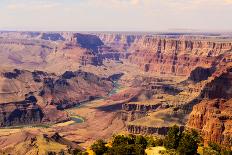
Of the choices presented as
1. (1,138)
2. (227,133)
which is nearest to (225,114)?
(227,133)

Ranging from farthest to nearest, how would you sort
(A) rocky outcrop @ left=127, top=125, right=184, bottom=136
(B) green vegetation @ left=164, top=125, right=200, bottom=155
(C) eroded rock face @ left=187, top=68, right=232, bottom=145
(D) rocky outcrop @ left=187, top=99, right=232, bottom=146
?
(A) rocky outcrop @ left=127, top=125, right=184, bottom=136 < (C) eroded rock face @ left=187, top=68, right=232, bottom=145 < (D) rocky outcrop @ left=187, top=99, right=232, bottom=146 < (B) green vegetation @ left=164, top=125, right=200, bottom=155

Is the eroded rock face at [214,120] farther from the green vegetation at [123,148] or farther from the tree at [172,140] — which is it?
the green vegetation at [123,148]

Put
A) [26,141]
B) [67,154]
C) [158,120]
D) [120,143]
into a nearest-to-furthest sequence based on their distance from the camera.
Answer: [120,143] < [67,154] < [26,141] < [158,120]

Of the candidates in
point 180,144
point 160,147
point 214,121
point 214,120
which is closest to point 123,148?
point 180,144

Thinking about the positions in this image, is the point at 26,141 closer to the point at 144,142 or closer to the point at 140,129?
the point at 140,129

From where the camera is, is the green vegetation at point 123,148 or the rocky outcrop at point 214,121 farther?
the rocky outcrop at point 214,121

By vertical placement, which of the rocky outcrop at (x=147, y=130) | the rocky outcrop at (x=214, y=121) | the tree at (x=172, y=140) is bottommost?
the rocky outcrop at (x=147, y=130)

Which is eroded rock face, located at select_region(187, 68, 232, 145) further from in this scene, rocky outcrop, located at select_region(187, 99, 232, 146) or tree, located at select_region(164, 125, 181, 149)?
tree, located at select_region(164, 125, 181, 149)

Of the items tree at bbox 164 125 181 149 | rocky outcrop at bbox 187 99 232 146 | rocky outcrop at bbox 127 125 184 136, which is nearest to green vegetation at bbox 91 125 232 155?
tree at bbox 164 125 181 149

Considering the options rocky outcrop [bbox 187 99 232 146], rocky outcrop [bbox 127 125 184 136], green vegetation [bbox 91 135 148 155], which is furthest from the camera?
rocky outcrop [bbox 127 125 184 136]

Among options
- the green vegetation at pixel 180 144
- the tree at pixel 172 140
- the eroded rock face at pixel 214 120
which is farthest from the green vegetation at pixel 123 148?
the eroded rock face at pixel 214 120

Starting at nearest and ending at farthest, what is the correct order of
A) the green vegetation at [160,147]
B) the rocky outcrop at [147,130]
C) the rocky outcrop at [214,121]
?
the green vegetation at [160,147]
the rocky outcrop at [214,121]
the rocky outcrop at [147,130]
